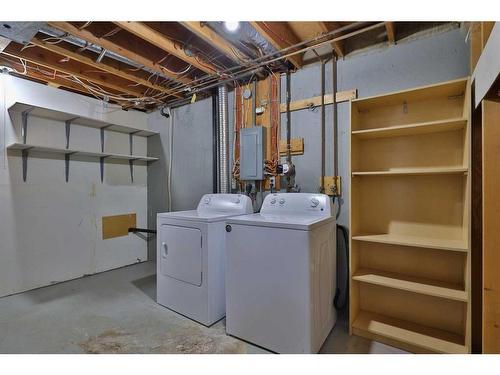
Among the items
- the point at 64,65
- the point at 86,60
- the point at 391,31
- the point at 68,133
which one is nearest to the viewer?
the point at 391,31

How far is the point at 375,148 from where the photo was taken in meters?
2.21

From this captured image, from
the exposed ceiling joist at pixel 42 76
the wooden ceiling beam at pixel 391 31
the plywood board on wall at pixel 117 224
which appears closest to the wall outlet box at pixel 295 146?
the wooden ceiling beam at pixel 391 31

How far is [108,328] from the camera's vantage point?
2.12 meters

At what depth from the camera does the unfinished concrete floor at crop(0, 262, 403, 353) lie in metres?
1.86

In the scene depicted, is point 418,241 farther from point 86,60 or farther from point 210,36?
point 86,60

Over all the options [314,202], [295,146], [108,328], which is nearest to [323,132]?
[295,146]

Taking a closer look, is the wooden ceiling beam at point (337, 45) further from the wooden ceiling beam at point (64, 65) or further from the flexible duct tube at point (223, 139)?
the wooden ceiling beam at point (64, 65)

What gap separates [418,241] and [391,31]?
1.63 meters

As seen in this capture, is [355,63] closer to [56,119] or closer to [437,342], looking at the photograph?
[437,342]

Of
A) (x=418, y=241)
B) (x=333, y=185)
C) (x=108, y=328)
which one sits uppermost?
(x=333, y=185)

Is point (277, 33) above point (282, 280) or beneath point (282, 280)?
above

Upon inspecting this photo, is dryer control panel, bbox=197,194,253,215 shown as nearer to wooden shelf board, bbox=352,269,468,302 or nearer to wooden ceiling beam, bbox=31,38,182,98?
wooden shelf board, bbox=352,269,468,302

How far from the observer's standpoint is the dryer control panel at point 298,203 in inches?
84.4

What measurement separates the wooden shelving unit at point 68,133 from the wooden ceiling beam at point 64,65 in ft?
1.48
